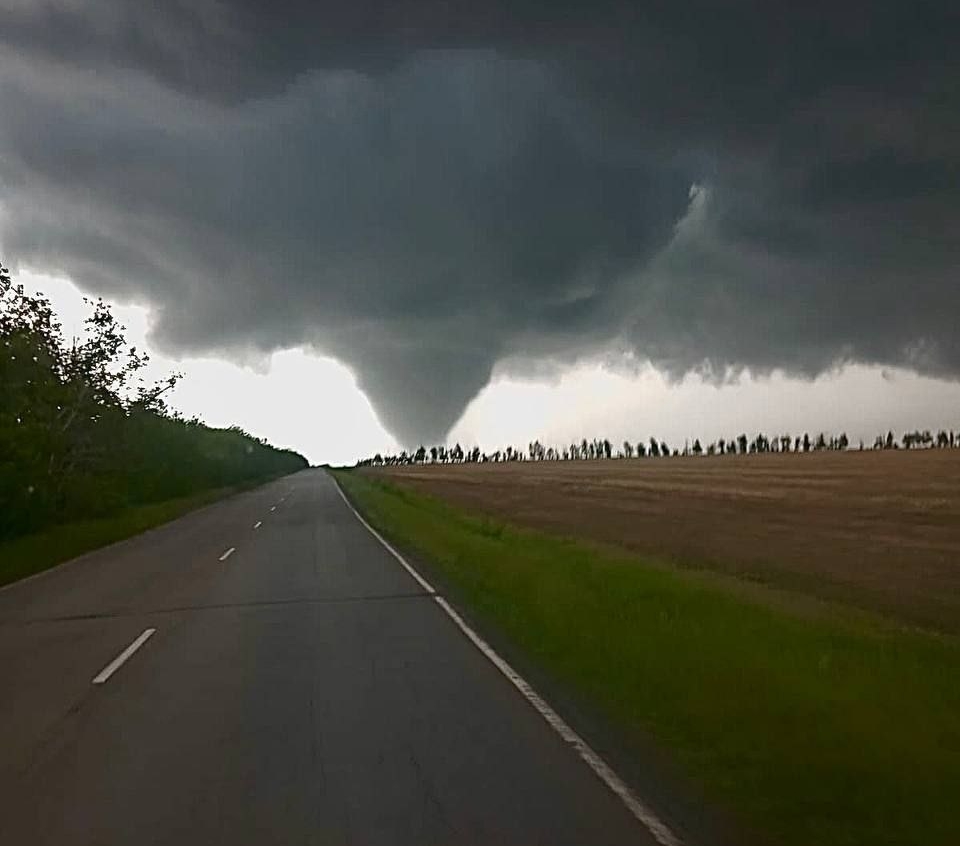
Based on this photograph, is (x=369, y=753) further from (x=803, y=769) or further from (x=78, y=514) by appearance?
(x=78, y=514)

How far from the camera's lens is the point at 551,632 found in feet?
44.1

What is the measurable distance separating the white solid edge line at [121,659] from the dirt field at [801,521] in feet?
36.4

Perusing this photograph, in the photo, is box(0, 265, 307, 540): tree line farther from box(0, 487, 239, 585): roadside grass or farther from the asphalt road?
the asphalt road

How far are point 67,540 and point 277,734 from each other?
25.0 meters

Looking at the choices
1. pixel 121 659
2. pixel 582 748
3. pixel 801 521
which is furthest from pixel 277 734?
pixel 801 521

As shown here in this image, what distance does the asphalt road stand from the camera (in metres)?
6.38

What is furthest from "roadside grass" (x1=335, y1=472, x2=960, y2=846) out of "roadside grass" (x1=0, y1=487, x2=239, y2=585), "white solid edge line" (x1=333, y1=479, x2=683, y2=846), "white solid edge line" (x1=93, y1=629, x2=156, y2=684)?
"roadside grass" (x1=0, y1=487, x2=239, y2=585)

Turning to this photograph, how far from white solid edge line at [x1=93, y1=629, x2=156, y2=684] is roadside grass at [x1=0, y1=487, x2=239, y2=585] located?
9909 mm

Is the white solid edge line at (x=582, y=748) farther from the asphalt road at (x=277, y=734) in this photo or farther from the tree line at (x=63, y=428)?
the tree line at (x=63, y=428)

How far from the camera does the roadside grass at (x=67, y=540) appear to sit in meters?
25.6

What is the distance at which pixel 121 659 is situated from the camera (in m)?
12.5

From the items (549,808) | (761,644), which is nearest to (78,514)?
(761,644)

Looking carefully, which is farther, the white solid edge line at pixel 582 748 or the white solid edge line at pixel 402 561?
the white solid edge line at pixel 402 561

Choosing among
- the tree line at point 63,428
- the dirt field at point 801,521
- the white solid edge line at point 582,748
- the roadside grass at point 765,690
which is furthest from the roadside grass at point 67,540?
the white solid edge line at point 582,748
